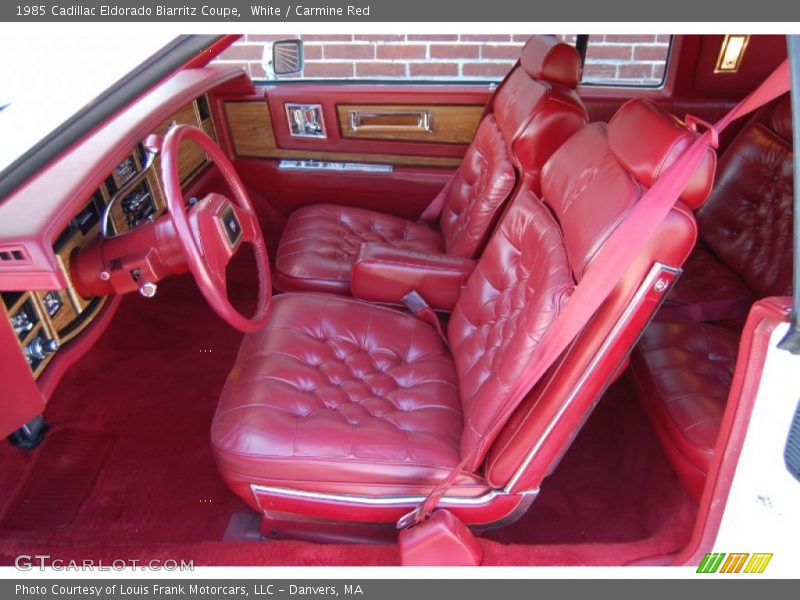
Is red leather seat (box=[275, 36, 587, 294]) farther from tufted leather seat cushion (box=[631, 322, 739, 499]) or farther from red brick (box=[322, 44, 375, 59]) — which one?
red brick (box=[322, 44, 375, 59])

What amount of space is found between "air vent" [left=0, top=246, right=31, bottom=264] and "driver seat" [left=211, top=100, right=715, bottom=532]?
20.3 inches

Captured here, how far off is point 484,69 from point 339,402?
6.02 feet

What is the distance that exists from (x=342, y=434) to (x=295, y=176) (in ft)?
4.78

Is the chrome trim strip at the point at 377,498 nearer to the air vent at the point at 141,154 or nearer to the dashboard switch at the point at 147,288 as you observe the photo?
the dashboard switch at the point at 147,288

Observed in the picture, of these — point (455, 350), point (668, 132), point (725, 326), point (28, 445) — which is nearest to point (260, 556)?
point (455, 350)

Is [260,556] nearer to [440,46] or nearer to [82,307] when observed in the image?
[82,307]

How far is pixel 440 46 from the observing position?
9.48 feet

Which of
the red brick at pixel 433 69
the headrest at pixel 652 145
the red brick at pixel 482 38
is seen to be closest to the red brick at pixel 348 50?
the red brick at pixel 433 69

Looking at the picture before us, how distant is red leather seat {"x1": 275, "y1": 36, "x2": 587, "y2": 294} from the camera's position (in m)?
1.74

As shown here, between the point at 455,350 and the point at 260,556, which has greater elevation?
the point at 455,350

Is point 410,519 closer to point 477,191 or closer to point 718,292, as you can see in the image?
point 477,191

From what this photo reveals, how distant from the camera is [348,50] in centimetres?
279

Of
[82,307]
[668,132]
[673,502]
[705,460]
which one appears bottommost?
[673,502]

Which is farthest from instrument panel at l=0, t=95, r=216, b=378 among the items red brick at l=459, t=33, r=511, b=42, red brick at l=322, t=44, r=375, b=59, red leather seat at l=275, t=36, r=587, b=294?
red brick at l=459, t=33, r=511, b=42
